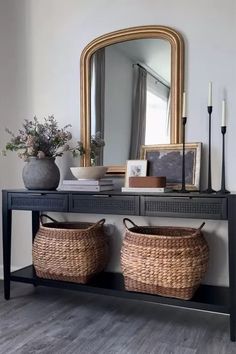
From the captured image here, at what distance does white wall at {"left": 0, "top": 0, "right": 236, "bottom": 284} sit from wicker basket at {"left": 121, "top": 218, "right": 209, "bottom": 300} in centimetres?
35

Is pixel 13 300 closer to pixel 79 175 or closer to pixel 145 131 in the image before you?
pixel 79 175

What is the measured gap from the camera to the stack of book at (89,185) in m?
2.31

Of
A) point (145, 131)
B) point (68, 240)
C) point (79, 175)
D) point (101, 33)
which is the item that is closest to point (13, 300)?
point (68, 240)

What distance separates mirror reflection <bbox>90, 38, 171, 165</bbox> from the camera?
2.46 metres

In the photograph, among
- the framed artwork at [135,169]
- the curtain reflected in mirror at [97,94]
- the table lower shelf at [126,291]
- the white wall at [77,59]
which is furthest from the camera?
the curtain reflected in mirror at [97,94]

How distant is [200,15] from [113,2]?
68 centimetres

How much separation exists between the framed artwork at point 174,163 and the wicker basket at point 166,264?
0.41 metres

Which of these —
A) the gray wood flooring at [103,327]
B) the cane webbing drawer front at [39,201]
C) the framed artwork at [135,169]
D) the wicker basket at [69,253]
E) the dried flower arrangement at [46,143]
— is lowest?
the gray wood flooring at [103,327]

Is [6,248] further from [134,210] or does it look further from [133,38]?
[133,38]

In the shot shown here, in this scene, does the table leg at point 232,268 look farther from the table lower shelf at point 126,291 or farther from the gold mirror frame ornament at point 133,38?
the gold mirror frame ornament at point 133,38

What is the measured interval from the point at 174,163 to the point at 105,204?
0.55m

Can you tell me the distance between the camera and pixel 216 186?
7.59 ft

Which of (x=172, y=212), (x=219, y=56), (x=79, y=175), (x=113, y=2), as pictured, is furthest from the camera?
(x=113, y=2)

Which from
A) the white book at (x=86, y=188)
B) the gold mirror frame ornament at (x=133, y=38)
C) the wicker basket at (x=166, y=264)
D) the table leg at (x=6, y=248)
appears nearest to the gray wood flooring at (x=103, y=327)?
the table leg at (x=6, y=248)
